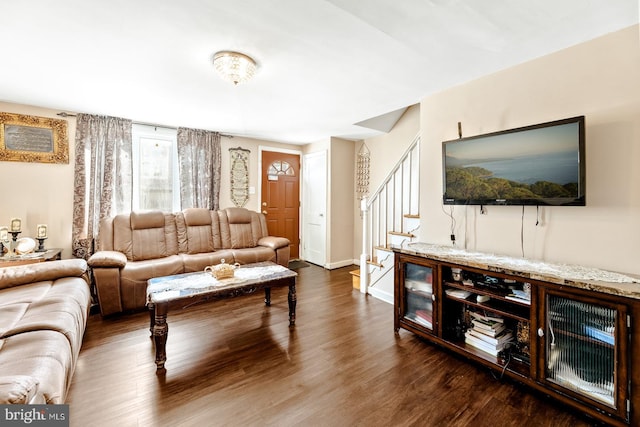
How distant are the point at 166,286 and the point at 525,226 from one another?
2.92 meters

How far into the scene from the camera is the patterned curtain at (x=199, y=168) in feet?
13.6

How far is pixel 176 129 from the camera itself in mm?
4152

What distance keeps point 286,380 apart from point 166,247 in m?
2.61

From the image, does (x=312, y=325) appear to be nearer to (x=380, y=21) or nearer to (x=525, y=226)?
(x=525, y=226)

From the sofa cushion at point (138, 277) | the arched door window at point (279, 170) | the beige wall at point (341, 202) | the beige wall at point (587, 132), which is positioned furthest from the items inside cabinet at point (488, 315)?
the arched door window at point (279, 170)

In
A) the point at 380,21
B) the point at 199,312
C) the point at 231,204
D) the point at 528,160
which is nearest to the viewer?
the point at 380,21

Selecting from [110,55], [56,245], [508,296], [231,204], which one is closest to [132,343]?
[56,245]

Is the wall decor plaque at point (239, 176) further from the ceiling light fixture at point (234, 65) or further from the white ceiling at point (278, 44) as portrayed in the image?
the ceiling light fixture at point (234, 65)

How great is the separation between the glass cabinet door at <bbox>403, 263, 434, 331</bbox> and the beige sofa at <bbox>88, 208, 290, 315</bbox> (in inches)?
81.9

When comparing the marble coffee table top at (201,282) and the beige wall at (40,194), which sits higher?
the beige wall at (40,194)

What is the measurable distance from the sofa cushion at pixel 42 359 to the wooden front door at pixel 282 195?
11.8 feet

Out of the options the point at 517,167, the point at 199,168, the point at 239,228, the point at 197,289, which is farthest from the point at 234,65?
the point at 239,228

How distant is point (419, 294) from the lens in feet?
7.88

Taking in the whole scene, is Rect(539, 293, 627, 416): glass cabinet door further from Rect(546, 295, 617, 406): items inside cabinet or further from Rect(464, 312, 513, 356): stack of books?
Rect(464, 312, 513, 356): stack of books
